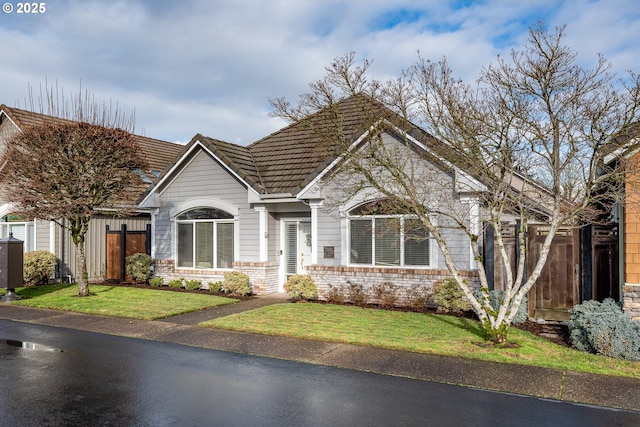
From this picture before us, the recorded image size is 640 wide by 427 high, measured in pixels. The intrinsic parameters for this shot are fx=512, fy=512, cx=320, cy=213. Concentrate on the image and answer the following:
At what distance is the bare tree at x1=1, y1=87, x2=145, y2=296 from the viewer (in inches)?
565

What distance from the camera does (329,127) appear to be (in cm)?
1085

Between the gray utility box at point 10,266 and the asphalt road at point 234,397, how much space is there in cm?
721

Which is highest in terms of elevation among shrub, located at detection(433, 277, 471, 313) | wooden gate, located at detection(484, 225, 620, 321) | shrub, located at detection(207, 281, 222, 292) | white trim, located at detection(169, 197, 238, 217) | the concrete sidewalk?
white trim, located at detection(169, 197, 238, 217)

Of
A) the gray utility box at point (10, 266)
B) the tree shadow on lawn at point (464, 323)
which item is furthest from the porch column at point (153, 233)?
the tree shadow on lawn at point (464, 323)

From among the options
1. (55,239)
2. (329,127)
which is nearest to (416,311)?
(329,127)

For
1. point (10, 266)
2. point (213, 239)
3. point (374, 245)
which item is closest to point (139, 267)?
point (213, 239)

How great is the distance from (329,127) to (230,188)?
6.72m

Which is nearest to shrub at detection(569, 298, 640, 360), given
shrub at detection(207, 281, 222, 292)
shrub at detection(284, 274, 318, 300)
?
shrub at detection(284, 274, 318, 300)

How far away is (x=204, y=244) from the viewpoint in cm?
1730

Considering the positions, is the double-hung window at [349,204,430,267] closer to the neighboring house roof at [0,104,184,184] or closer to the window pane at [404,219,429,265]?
the window pane at [404,219,429,265]

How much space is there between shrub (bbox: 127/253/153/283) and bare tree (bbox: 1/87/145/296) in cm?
257

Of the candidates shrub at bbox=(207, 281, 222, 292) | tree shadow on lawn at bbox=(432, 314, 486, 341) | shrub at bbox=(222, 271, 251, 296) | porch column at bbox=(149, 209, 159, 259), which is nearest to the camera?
tree shadow on lawn at bbox=(432, 314, 486, 341)

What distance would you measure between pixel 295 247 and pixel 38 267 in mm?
9185

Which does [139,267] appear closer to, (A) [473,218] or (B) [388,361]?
(A) [473,218]
